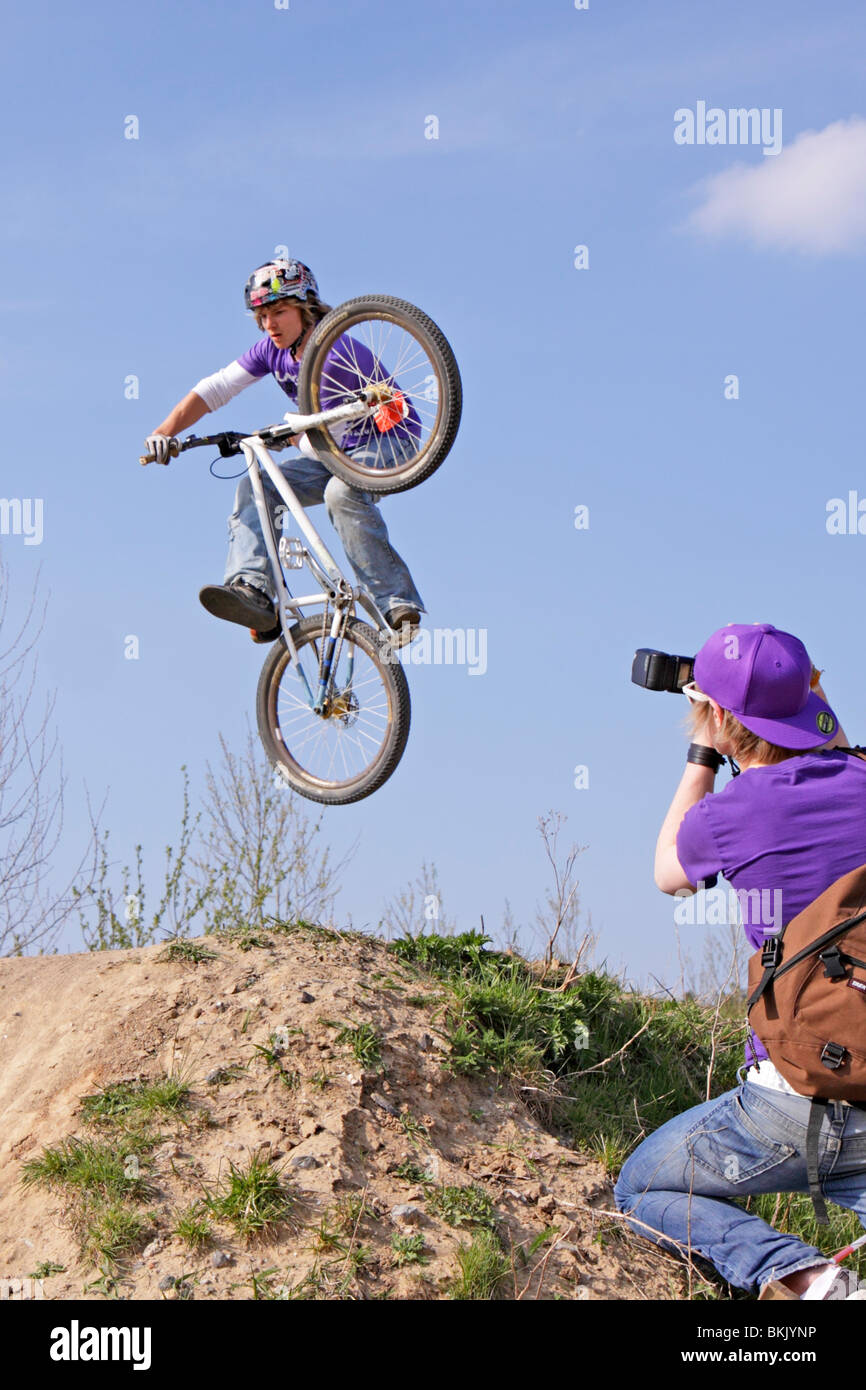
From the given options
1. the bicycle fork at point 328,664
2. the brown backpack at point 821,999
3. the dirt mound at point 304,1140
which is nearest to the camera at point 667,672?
the brown backpack at point 821,999

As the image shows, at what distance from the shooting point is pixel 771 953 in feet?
11.8

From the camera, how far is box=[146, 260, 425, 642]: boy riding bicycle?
6.64 m

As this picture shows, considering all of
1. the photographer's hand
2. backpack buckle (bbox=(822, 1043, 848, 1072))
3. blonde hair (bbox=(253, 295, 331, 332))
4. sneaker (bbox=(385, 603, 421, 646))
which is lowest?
backpack buckle (bbox=(822, 1043, 848, 1072))

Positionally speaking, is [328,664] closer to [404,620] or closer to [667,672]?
[404,620]

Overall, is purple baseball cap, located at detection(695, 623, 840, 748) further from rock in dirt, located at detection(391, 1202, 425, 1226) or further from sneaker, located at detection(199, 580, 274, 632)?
sneaker, located at detection(199, 580, 274, 632)

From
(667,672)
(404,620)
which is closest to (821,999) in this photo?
(667,672)

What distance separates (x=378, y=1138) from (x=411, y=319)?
3.64 metres

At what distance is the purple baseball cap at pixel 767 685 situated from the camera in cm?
373

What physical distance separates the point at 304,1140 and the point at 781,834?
2.47 metres

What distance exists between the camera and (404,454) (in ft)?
20.7

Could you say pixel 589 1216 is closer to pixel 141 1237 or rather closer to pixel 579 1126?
pixel 579 1126

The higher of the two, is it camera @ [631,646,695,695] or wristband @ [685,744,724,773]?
camera @ [631,646,695,695]

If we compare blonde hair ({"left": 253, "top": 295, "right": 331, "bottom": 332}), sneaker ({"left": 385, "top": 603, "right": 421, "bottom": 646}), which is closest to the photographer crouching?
sneaker ({"left": 385, "top": 603, "right": 421, "bottom": 646})

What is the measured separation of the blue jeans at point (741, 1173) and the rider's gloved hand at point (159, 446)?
4473mm
